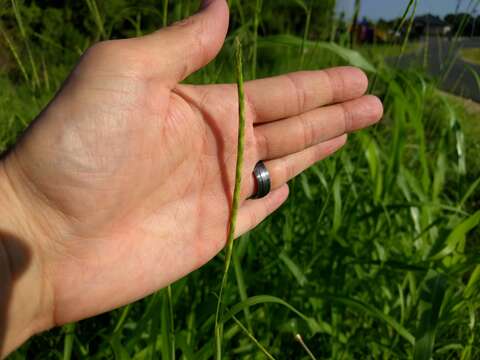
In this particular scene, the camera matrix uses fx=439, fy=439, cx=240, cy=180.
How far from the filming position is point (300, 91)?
96 centimetres

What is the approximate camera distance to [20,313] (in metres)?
0.69

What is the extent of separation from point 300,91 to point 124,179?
44 cm

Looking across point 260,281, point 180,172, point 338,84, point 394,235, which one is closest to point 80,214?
point 180,172

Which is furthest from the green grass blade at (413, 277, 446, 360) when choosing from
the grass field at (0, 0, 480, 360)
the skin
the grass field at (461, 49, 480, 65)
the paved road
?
the grass field at (461, 49, 480, 65)

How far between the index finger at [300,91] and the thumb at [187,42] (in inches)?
7.1

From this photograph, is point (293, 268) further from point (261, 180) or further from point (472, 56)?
point (472, 56)

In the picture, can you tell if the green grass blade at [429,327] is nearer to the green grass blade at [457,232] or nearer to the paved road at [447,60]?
the green grass blade at [457,232]

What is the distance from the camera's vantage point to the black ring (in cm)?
96

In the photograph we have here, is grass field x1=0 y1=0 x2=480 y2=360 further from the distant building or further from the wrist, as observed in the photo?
the distant building

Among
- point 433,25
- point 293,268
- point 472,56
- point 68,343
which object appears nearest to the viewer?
point 68,343

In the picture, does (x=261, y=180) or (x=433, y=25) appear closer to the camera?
(x=261, y=180)

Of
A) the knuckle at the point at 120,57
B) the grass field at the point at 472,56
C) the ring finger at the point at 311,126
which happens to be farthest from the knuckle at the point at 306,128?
the grass field at the point at 472,56

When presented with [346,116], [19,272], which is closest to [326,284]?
[346,116]

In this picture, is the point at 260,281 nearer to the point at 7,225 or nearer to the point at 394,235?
the point at 394,235
